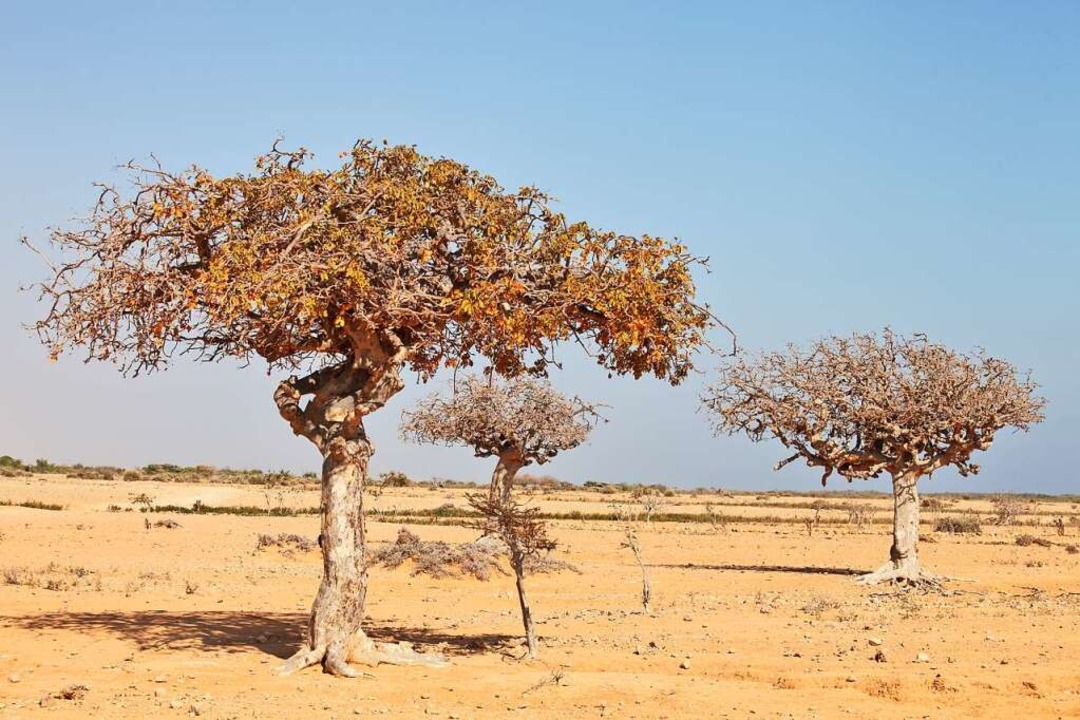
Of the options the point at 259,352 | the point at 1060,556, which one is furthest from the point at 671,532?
the point at 259,352

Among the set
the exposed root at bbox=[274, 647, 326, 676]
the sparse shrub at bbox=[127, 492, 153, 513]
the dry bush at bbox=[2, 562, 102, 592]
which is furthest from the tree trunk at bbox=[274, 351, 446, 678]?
the sparse shrub at bbox=[127, 492, 153, 513]

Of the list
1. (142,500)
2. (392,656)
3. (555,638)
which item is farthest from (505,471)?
(142,500)

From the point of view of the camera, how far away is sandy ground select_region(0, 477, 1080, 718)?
46.3ft

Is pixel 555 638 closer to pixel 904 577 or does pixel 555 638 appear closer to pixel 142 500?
pixel 904 577

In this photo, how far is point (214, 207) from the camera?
1539 cm

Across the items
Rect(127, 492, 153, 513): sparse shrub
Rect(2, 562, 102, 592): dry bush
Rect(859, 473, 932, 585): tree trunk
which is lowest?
Rect(2, 562, 102, 592): dry bush

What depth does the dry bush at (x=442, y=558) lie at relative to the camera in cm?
3052

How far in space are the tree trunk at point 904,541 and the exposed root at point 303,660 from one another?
717 inches

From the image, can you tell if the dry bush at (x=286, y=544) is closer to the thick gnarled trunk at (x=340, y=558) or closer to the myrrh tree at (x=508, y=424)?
the myrrh tree at (x=508, y=424)

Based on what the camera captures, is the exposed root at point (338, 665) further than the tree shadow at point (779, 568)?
No

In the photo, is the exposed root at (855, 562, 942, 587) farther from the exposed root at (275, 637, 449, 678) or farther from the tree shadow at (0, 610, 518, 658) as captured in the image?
the exposed root at (275, 637, 449, 678)

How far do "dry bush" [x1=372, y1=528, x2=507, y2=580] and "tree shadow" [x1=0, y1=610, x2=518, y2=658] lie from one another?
8460mm

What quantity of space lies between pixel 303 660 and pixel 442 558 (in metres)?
15.6

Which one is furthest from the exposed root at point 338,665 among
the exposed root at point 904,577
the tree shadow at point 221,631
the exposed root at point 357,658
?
the exposed root at point 904,577
